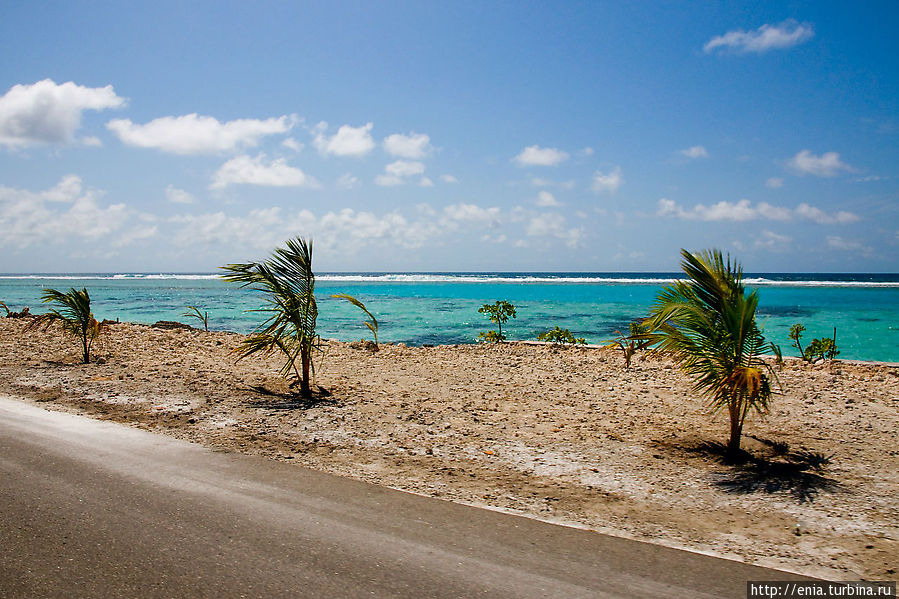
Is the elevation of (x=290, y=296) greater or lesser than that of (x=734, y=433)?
greater

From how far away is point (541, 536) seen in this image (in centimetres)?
359

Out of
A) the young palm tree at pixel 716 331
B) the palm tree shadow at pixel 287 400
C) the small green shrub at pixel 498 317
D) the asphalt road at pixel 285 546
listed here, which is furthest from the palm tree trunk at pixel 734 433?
the small green shrub at pixel 498 317

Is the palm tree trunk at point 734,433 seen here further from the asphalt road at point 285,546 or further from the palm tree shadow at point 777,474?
the asphalt road at point 285,546

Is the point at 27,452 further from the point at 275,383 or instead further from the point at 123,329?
the point at 123,329

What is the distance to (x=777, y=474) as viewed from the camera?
192 inches

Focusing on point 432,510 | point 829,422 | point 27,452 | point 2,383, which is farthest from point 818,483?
point 2,383

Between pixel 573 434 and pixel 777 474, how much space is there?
2.03 m

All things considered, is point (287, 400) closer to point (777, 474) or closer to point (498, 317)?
point (777, 474)

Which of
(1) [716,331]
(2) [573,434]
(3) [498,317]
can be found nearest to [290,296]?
(2) [573,434]

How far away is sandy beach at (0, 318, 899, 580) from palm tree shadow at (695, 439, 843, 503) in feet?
0.08

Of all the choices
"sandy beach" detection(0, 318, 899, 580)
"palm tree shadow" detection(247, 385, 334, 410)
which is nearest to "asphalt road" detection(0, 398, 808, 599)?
"sandy beach" detection(0, 318, 899, 580)

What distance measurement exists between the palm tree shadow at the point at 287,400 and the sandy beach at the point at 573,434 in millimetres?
57

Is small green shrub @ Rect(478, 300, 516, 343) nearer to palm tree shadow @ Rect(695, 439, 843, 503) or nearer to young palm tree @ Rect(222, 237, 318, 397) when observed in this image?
young palm tree @ Rect(222, 237, 318, 397)

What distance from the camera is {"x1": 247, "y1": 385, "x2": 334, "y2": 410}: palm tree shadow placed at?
7.32 m
